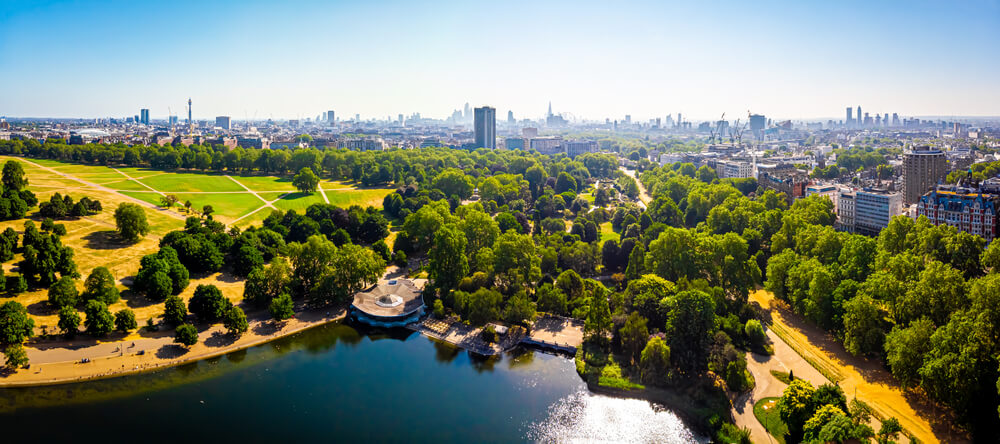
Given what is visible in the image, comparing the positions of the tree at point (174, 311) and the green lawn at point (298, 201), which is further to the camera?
the green lawn at point (298, 201)

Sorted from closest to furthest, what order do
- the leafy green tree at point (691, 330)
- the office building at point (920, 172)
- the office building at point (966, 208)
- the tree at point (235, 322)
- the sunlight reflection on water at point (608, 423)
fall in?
the sunlight reflection on water at point (608, 423), the leafy green tree at point (691, 330), the tree at point (235, 322), the office building at point (966, 208), the office building at point (920, 172)

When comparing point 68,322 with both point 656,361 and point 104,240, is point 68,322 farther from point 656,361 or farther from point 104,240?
point 656,361

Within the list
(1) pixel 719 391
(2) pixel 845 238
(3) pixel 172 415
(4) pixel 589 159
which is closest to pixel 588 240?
(2) pixel 845 238

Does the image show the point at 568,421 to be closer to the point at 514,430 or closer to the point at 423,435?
the point at 514,430

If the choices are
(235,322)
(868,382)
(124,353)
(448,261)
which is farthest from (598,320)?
(124,353)

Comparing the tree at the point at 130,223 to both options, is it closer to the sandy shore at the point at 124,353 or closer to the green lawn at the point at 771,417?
the sandy shore at the point at 124,353

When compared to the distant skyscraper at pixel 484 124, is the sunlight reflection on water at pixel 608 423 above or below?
below

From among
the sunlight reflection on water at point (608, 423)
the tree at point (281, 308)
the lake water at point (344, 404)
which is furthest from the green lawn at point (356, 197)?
the sunlight reflection on water at point (608, 423)
